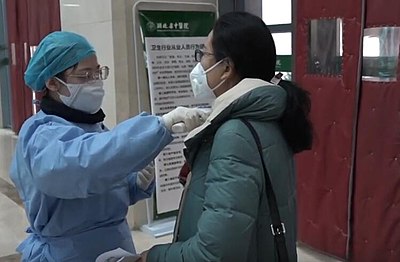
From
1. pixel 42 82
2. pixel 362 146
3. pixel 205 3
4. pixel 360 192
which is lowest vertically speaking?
pixel 360 192

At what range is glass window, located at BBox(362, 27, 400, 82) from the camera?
276 centimetres

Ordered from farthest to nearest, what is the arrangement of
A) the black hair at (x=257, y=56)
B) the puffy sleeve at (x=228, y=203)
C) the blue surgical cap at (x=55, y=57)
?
the blue surgical cap at (x=55, y=57) < the black hair at (x=257, y=56) < the puffy sleeve at (x=228, y=203)

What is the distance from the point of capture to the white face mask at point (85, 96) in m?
1.53

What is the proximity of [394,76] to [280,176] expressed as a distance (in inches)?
71.6

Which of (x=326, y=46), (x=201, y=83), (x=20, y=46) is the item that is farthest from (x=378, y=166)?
(x=20, y=46)

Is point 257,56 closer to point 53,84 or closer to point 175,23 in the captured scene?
point 53,84

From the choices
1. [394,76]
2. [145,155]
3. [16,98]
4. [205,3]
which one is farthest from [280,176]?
[16,98]

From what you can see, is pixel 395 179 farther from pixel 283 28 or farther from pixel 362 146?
pixel 283 28

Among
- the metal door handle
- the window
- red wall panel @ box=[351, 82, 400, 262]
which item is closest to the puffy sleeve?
red wall panel @ box=[351, 82, 400, 262]

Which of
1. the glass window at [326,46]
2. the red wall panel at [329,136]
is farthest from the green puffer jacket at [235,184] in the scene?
the glass window at [326,46]

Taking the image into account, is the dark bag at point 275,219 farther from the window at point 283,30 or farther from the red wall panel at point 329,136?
the window at point 283,30

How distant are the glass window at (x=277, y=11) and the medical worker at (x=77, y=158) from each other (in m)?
2.20

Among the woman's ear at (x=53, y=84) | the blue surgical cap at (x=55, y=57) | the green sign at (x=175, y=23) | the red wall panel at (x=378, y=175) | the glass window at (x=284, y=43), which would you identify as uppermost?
the green sign at (x=175, y=23)

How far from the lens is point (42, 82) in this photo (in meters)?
1.53
